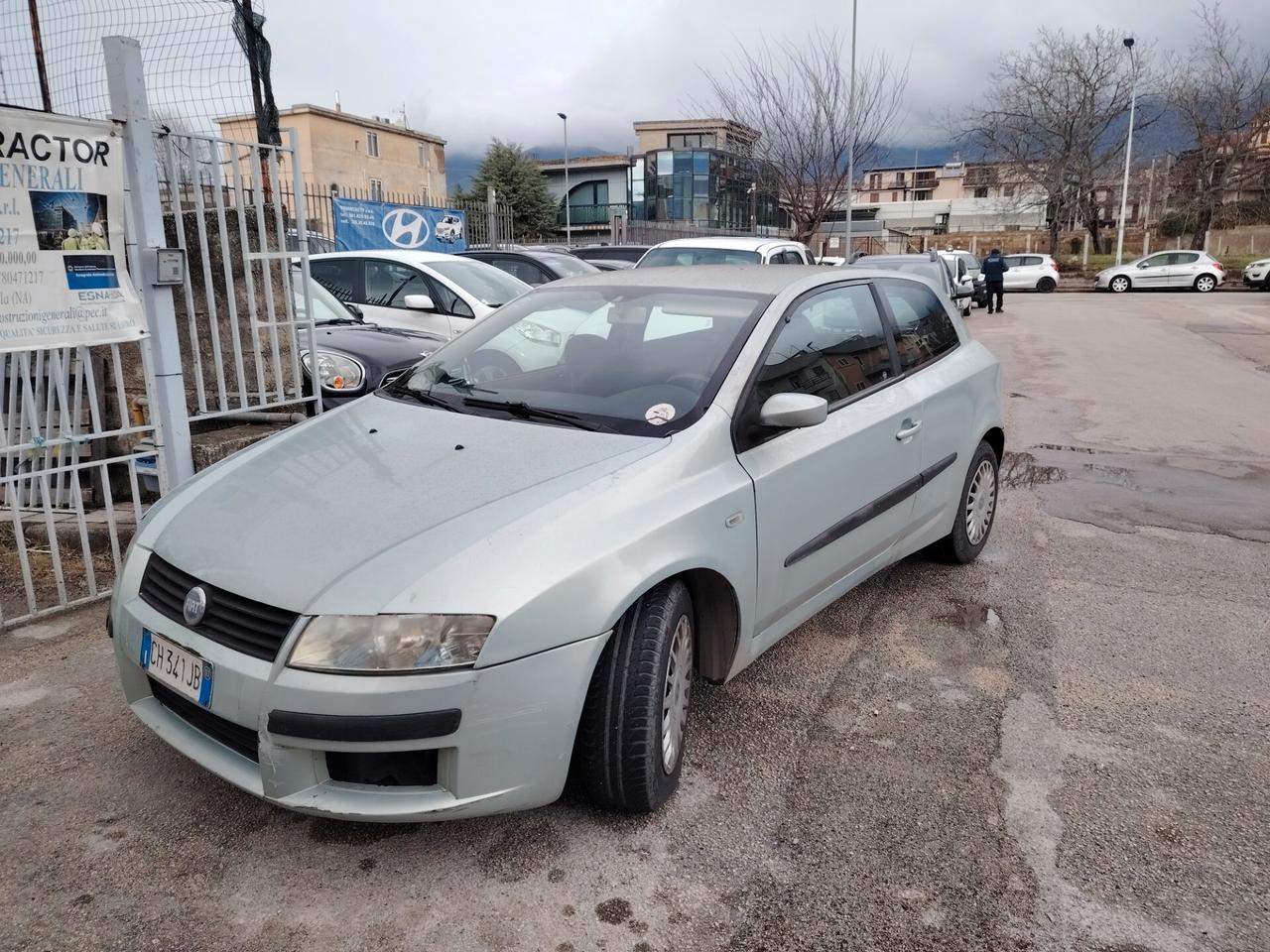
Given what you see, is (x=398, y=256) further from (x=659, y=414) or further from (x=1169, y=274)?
(x=1169, y=274)

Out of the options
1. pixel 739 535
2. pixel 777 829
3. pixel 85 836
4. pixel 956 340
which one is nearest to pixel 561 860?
pixel 777 829

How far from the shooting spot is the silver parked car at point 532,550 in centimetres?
226

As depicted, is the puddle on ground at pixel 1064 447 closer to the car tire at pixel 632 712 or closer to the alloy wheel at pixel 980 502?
the alloy wheel at pixel 980 502

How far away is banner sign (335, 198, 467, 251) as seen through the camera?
1451 centimetres

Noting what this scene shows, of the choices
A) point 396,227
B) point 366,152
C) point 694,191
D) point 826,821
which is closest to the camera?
point 826,821

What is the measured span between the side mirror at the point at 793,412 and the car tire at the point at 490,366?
114 cm

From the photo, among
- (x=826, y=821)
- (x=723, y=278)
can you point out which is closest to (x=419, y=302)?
(x=723, y=278)

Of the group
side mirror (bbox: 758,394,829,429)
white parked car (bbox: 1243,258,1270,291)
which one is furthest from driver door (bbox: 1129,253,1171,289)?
side mirror (bbox: 758,394,829,429)

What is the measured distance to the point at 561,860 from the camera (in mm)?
2514

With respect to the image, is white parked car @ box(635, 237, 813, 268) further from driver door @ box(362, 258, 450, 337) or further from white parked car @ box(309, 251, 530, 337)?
driver door @ box(362, 258, 450, 337)

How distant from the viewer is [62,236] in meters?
3.91

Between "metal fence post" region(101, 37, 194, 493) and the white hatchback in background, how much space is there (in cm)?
3386

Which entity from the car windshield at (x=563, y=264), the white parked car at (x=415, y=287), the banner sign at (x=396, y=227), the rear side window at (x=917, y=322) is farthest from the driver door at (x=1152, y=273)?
the rear side window at (x=917, y=322)

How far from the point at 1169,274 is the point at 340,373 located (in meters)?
33.3
